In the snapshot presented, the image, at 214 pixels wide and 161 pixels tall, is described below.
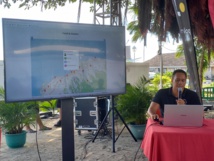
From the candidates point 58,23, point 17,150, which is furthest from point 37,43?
point 17,150

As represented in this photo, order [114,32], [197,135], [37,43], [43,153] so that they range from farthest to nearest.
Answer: [43,153] < [114,32] < [197,135] < [37,43]

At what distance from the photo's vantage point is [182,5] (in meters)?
3.83

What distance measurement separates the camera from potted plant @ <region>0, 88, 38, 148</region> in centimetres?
389

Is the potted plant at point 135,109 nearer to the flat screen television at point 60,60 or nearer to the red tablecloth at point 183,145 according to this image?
the flat screen television at point 60,60

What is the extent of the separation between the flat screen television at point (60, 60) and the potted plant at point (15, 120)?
232 centimetres

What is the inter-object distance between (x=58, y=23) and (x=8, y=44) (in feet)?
1.35

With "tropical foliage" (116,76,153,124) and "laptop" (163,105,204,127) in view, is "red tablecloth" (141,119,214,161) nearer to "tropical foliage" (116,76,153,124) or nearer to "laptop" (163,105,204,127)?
"laptop" (163,105,204,127)

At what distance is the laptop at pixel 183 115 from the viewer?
83.6 inches

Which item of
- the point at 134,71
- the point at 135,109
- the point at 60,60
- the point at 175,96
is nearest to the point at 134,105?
the point at 135,109

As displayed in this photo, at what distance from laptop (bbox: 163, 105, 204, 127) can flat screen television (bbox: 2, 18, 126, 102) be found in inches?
19.2

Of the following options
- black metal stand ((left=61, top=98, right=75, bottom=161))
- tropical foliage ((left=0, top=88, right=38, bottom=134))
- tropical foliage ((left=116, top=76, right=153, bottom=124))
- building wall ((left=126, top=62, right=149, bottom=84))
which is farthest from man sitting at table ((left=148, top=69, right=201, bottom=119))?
building wall ((left=126, top=62, right=149, bottom=84))

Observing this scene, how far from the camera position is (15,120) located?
12.8 ft

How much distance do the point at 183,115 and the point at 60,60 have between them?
3.91 ft

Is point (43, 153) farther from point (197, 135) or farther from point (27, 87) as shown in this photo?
point (197, 135)
